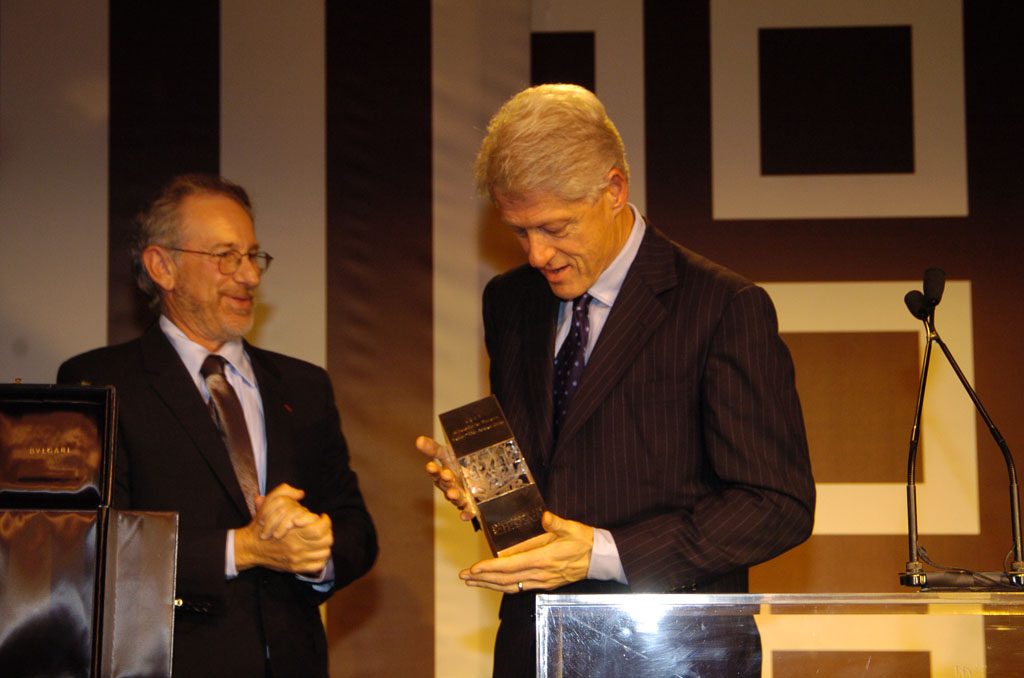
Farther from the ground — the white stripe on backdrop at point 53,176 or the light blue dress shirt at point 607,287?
the white stripe on backdrop at point 53,176

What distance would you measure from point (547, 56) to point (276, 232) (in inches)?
38.4

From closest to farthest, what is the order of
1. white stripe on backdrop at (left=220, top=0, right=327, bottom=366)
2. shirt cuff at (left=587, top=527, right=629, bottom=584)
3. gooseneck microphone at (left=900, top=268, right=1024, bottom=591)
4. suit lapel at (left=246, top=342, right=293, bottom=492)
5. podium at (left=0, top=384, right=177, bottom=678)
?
1. podium at (left=0, top=384, right=177, bottom=678)
2. gooseneck microphone at (left=900, top=268, right=1024, bottom=591)
3. shirt cuff at (left=587, top=527, right=629, bottom=584)
4. suit lapel at (left=246, top=342, right=293, bottom=492)
5. white stripe on backdrop at (left=220, top=0, right=327, bottom=366)

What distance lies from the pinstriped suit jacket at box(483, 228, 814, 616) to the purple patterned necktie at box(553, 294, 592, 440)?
0.03m

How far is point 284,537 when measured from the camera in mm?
2316

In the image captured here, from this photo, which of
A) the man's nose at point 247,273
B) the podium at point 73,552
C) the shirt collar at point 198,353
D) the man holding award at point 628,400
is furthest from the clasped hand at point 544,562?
the man's nose at point 247,273

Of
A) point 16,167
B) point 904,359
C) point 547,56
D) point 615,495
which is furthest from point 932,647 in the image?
point 16,167

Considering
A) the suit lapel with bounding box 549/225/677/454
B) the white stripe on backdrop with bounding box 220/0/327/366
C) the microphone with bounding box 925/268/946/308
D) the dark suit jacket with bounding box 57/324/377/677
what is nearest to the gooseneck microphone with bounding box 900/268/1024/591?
the microphone with bounding box 925/268/946/308

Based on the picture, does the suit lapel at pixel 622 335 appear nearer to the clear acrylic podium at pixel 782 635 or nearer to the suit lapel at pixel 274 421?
the clear acrylic podium at pixel 782 635

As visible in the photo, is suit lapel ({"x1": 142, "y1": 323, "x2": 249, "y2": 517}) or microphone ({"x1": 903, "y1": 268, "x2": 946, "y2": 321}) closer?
microphone ({"x1": 903, "y1": 268, "x2": 946, "y2": 321})

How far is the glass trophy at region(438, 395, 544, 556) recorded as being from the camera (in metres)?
1.94

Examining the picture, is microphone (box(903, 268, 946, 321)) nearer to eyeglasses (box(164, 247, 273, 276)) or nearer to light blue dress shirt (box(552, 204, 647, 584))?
light blue dress shirt (box(552, 204, 647, 584))

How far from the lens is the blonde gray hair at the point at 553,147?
82.8 inches

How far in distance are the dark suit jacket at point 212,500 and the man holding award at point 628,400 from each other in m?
0.57

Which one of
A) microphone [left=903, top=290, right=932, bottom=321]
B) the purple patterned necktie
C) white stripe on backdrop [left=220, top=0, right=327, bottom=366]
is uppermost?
white stripe on backdrop [left=220, top=0, right=327, bottom=366]
